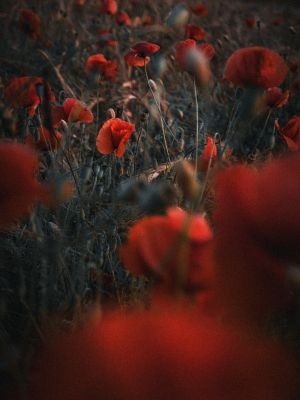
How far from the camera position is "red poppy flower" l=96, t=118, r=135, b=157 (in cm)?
83

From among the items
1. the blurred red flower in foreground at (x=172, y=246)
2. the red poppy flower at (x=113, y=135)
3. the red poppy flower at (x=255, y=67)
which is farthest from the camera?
the red poppy flower at (x=113, y=135)

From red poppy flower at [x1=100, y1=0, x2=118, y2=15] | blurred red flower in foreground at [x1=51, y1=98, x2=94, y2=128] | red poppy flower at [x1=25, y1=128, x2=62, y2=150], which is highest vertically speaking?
blurred red flower in foreground at [x1=51, y1=98, x2=94, y2=128]

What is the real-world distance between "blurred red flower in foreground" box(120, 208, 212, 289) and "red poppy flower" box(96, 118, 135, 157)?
0.45 m

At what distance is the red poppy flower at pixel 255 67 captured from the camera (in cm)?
71

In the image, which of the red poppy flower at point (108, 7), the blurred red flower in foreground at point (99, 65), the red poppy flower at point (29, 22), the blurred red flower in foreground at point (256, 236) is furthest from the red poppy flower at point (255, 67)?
the red poppy flower at point (108, 7)

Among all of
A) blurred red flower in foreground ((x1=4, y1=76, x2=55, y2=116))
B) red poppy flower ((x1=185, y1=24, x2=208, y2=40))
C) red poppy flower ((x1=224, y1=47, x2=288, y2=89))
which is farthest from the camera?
red poppy flower ((x1=185, y1=24, x2=208, y2=40))

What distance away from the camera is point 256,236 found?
1.11 ft

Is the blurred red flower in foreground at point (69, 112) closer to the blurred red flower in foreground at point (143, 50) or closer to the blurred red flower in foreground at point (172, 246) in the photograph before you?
the blurred red flower in foreground at point (143, 50)

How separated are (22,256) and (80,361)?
0.57 m

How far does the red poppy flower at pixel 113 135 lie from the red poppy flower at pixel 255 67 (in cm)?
21

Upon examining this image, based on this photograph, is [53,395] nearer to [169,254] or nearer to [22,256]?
[169,254]

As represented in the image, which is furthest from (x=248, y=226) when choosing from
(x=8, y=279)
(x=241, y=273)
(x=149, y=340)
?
(x=8, y=279)

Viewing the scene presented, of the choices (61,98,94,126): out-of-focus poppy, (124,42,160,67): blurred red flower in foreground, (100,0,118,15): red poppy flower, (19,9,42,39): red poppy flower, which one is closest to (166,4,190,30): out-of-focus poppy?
(124,42,160,67): blurred red flower in foreground

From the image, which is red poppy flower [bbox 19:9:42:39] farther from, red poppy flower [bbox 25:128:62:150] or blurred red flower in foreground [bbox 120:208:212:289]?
blurred red flower in foreground [bbox 120:208:212:289]
